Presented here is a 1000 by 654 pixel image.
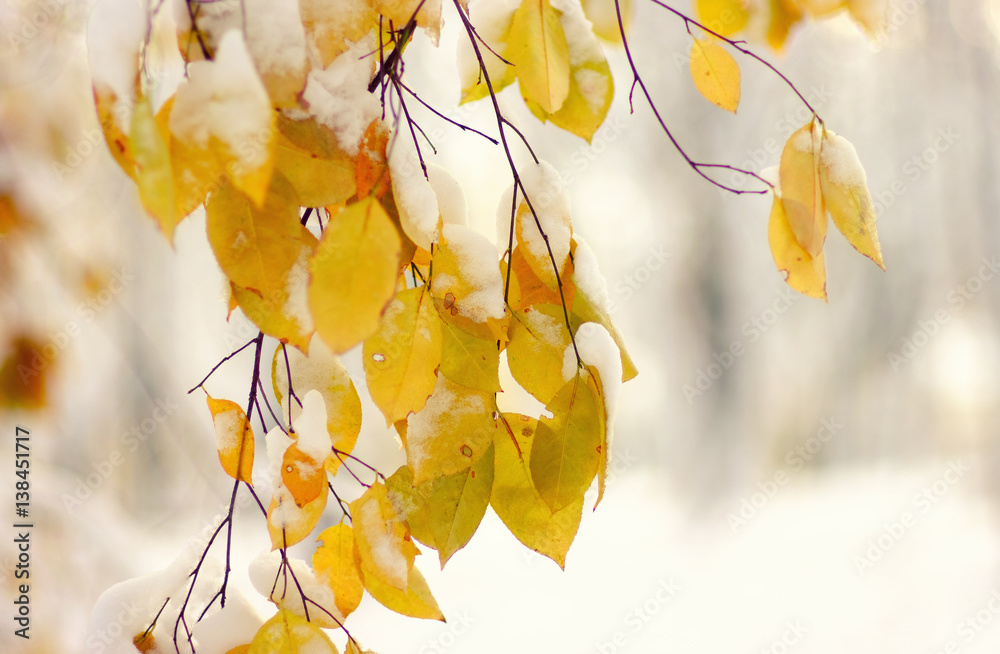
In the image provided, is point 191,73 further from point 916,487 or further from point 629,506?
point 916,487

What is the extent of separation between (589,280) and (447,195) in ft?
0.30

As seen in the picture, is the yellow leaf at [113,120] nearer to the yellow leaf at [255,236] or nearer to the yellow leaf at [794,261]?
the yellow leaf at [255,236]

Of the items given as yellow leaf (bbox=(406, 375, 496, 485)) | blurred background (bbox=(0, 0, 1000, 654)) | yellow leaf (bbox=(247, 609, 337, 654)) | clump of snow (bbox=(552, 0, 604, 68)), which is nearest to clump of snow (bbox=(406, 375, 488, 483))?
yellow leaf (bbox=(406, 375, 496, 485))

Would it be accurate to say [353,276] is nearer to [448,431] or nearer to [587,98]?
[448,431]

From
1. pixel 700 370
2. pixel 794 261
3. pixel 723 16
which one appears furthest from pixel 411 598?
pixel 700 370

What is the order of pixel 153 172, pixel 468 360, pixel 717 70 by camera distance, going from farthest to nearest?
1. pixel 717 70
2. pixel 468 360
3. pixel 153 172

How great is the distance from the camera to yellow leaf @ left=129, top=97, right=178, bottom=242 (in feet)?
0.57

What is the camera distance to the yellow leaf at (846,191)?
1.02 ft

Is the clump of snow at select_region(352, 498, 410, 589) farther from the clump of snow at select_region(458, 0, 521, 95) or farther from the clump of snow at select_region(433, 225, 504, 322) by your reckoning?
the clump of snow at select_region(458, 0, 521, 95)

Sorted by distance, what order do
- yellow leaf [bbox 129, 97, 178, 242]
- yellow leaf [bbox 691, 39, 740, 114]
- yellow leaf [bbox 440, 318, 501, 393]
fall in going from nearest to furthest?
yellow leaf [bbox 129, 97, 178, 242], yellow leaf [bbox 440, 318, 501, 393], yellow leaf [bbox 691, 39, 740, 114]

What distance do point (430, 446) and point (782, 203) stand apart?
23 centimetres

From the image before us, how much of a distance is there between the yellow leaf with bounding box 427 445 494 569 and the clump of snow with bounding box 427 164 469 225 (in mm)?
134

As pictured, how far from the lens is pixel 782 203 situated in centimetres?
33

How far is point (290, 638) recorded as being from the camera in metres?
0.29
